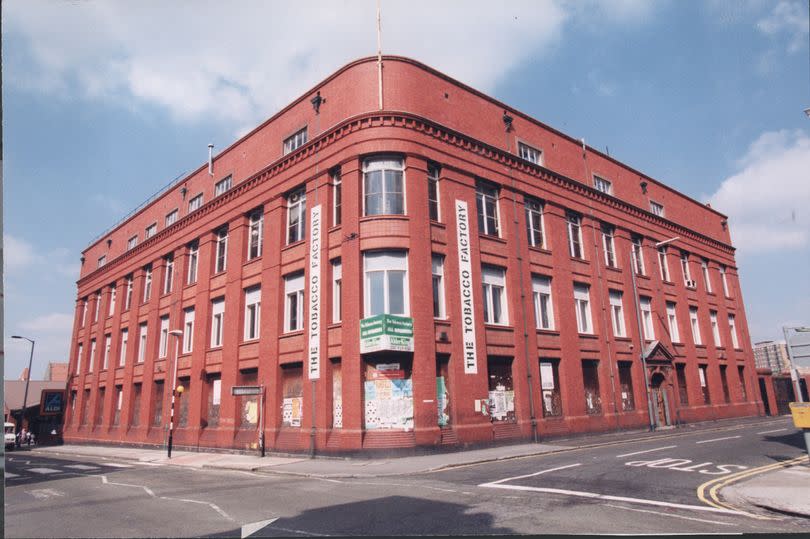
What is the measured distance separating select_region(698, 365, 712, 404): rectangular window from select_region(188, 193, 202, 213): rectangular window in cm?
3528

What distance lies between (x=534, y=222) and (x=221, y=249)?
18.1 m

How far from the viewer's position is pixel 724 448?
699 inches

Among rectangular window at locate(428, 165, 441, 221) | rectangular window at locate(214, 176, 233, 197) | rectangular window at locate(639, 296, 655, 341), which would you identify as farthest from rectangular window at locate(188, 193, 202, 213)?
rectangular window at locate(639, 296, 655, 341)

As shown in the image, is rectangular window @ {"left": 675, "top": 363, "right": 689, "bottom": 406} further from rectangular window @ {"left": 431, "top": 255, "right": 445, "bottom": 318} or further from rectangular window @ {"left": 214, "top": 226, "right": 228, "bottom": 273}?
rectangular window @ {"left": 214, "top": 226, "right": 228, "bottom": 273}

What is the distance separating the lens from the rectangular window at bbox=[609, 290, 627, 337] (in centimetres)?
3012

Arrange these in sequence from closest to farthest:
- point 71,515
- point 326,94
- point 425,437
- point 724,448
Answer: point 71,515 < point 724,448 < point 425,437 < point 326,94

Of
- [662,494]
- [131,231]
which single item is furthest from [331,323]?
[131,231]

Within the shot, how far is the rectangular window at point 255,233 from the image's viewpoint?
27828 mm

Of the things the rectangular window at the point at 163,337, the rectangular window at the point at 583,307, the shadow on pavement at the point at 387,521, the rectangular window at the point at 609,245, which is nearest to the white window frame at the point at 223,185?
the rectangular window at the point at 163,337

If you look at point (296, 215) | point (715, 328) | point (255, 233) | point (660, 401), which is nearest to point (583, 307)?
point (660, 401)

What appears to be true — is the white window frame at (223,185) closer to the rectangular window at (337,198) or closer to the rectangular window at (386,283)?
the rectangular window at (337,198)

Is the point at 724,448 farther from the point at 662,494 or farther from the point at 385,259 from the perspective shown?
the point at 385,259

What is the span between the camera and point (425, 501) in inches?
397

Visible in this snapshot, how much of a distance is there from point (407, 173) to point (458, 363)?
8.26 meters
